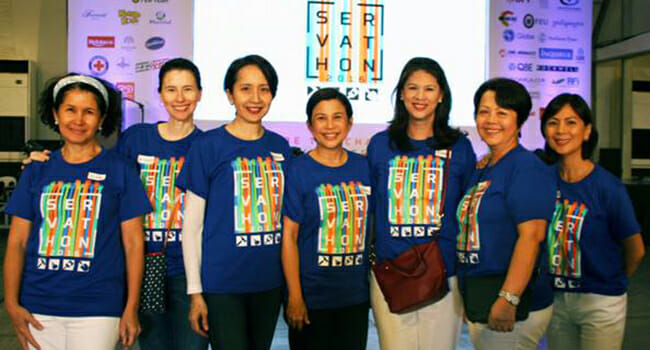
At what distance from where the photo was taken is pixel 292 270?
1919 millimetres

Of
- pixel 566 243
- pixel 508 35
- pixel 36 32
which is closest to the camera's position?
pixel 566 243

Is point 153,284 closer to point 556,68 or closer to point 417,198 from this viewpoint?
point 417,198

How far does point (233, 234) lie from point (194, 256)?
156mm

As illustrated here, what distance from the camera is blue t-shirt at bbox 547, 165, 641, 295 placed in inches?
79.1

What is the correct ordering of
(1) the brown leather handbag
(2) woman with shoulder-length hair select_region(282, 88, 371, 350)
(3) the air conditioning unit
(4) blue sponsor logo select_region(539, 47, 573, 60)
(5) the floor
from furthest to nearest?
(3) the air conditioning unit, (4) blue sponsor logo select_region(539, 47, 573, 60), (5) the floor, (2) woman with shoulder-length hair select_region(282, 88, 371, 350), (1) the brown leather handbag

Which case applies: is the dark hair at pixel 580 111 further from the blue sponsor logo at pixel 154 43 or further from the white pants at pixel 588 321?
the blue sponsor logo at pixel 154 43

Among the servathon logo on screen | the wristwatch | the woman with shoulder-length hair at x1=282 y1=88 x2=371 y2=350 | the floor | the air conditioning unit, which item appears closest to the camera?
the wristwatch

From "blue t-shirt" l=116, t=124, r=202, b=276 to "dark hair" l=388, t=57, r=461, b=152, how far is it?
0.82 metres

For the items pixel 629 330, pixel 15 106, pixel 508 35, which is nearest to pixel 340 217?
pixel 629 330

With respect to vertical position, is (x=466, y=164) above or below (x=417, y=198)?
above

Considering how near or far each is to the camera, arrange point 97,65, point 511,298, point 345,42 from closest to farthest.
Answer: point 511,298 < point 97,65 < point 345,42

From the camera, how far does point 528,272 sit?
1.73 m

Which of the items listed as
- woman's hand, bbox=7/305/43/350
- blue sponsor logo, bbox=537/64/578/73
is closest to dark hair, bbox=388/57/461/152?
woman's hand, bbox=7/305/43/350

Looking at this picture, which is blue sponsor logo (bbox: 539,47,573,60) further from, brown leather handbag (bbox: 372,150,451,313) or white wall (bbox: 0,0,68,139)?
white wall (bbox: 0,0,68,139)
